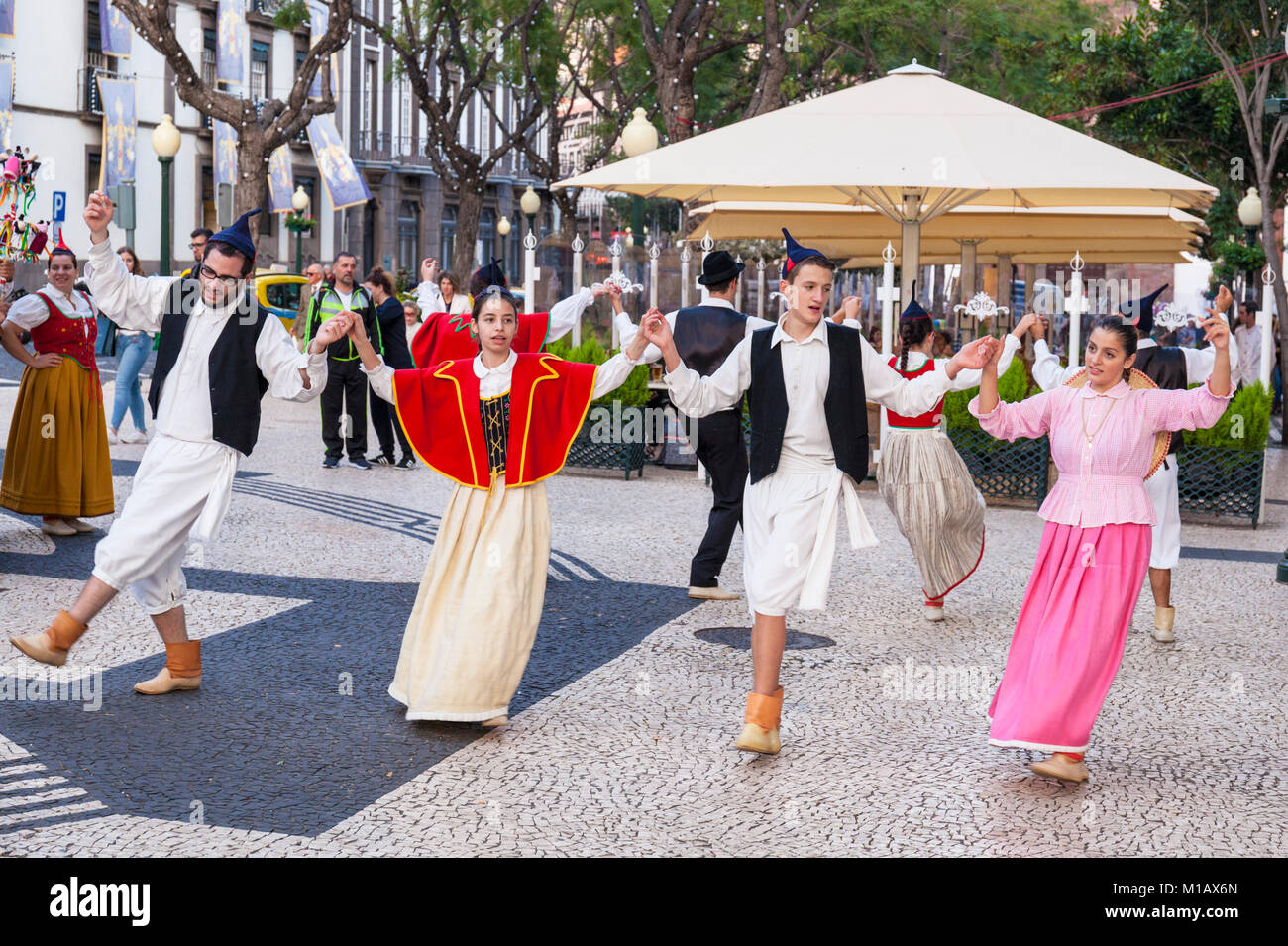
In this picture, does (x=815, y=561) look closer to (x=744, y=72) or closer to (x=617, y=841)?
(x=617, y=841)

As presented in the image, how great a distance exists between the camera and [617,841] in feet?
14.0

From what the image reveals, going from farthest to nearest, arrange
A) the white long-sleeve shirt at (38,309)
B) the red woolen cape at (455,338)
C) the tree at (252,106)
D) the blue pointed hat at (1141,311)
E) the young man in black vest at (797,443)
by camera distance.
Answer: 1. the tree at (252,106)
2. the white long-sleeve shirt at (38,309)
3. the red woolen cape at (455,338)
4. the blue pointed hat at (1141,311)
5. the young man in black vest at (797,443)

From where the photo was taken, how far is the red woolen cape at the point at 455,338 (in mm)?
7867

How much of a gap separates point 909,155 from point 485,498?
498cm

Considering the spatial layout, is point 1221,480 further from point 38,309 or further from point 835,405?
point 38,309

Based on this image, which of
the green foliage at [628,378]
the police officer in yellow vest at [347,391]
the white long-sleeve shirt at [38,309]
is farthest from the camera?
A: the green foliage at [628,378]

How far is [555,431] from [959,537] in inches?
114

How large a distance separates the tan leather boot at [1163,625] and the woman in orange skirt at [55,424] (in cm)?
578

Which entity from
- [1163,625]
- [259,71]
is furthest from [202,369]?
[259,71]

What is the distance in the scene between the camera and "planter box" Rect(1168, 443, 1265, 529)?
36.1 ft

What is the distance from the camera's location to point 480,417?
5.45 m

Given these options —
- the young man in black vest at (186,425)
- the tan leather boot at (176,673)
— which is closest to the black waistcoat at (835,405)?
the young man in black vest at (186,425)

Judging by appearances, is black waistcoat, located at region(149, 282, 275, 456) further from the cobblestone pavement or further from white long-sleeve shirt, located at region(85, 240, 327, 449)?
the cobblestone pavement

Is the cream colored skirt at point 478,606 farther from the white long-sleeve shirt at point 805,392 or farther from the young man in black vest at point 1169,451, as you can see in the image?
the young man in black vest at point 1169,451
